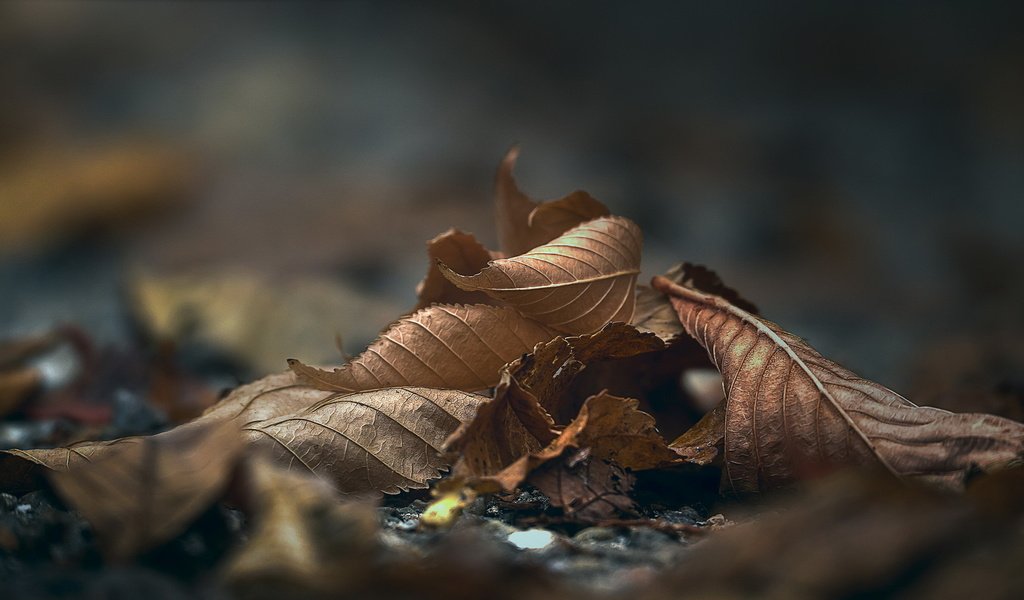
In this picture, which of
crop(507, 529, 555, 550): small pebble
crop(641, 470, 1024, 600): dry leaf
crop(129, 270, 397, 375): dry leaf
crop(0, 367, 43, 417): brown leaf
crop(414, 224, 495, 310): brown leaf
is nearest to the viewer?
crop(641, 470, 1024, 600): dry leaf

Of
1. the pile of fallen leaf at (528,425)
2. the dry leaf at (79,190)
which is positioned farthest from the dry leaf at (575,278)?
the dry leaf at (79,190)

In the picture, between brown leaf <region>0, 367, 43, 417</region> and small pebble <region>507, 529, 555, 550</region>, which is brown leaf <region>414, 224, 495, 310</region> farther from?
brown leaf <region>0, 367, 43, 417</region>

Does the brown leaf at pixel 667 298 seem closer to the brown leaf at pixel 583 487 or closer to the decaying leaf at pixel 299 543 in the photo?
the brown leaf at pixel 583 487

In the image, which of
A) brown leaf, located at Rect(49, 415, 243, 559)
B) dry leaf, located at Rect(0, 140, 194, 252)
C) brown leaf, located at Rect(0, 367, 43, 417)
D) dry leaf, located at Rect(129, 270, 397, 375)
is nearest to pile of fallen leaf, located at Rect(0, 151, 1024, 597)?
brown leaf, located at Rect(49, 415, 243, 559)

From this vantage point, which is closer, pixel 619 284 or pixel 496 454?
pixel 496 454

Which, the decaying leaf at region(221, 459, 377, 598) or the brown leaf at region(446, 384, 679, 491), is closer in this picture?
the decaying leaf at region(221, 459, 377, 598)

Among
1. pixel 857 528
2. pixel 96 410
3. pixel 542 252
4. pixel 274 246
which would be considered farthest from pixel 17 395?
pixel 274 246

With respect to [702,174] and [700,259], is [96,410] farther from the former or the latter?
[702,174]
